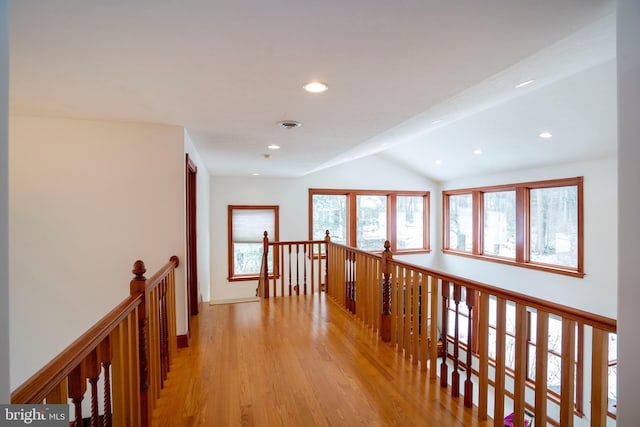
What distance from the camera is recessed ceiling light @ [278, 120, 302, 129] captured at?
2.80 metres

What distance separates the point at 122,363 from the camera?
1.48m

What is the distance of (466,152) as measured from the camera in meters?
6.27

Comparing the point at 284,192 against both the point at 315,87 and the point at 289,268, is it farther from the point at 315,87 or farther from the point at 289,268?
the point at 315,87

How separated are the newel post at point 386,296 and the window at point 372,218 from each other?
431 cm

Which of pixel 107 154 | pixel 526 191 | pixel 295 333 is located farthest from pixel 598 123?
pixel 107 154

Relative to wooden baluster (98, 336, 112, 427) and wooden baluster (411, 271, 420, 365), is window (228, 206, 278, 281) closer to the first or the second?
wooden baluster (411, 271, 420, 365)

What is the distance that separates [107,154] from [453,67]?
2.77 meters

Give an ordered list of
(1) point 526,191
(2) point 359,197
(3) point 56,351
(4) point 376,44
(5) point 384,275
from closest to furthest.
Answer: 1. (4) point 376,44
2. (3) point 56,351
3. (5) point 384,275
4. (1) point 526,191
5. (2) point 359,197

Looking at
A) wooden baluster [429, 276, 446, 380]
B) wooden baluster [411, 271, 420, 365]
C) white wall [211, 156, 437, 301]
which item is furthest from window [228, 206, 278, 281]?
wooden baluster [429, 276, 446, 380]

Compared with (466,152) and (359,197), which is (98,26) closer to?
(466,152)

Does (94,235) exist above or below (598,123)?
below

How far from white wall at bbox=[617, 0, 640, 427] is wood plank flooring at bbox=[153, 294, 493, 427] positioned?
1.10m

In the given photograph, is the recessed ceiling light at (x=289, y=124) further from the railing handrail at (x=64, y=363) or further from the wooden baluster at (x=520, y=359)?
the wooden baluster at (x=520, y=359)

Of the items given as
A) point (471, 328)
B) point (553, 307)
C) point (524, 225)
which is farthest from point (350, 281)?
point (524, 225)
